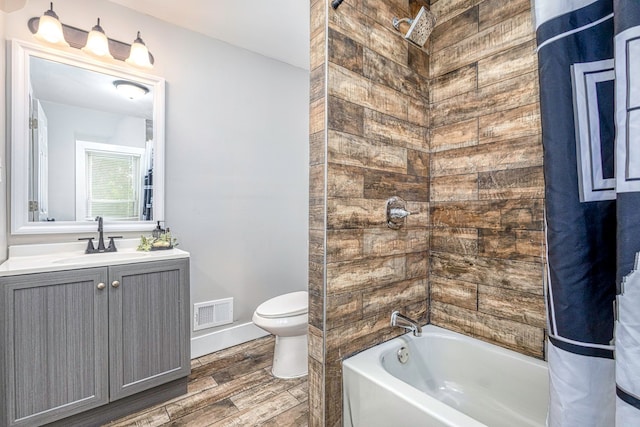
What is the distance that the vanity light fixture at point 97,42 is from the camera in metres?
1.98

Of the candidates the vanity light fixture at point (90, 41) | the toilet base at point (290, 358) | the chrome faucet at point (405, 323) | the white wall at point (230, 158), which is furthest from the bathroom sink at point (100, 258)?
the chrome faucet at point (405, 323)

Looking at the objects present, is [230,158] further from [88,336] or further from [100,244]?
[88,336]

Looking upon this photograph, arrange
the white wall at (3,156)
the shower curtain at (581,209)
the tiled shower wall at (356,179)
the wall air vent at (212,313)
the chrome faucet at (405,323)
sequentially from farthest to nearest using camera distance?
the wall air vent at (212,313) → the white wall at (3,156) → the chrome faucet at (405,323) → the tiled shower wall at (356,179) → the shower curtain at (581,209)

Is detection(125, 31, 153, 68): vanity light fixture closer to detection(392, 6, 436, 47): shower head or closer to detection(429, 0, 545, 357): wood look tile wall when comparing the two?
detection(392, 6, 436, 47): shower head

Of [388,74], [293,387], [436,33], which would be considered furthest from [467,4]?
[293,387]

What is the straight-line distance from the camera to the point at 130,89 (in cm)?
219

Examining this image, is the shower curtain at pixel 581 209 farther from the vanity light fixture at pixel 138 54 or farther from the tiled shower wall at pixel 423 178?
the vanity light fixture at pixel 138 54

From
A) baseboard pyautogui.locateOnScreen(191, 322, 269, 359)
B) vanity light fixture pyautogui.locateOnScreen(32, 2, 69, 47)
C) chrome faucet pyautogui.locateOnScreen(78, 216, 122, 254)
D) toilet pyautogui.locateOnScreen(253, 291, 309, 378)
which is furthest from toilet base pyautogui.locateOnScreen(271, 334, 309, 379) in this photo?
vanity light fixture pyautogui.locateOnScreen(32, 2, 69, 47)

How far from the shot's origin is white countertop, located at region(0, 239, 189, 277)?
1509 mm

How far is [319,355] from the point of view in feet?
4.45

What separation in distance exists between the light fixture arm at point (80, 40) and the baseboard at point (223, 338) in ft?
7.17

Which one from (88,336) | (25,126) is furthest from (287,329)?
(25,126)

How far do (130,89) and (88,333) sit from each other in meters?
1.66

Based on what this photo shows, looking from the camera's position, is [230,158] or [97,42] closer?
[97,42]
